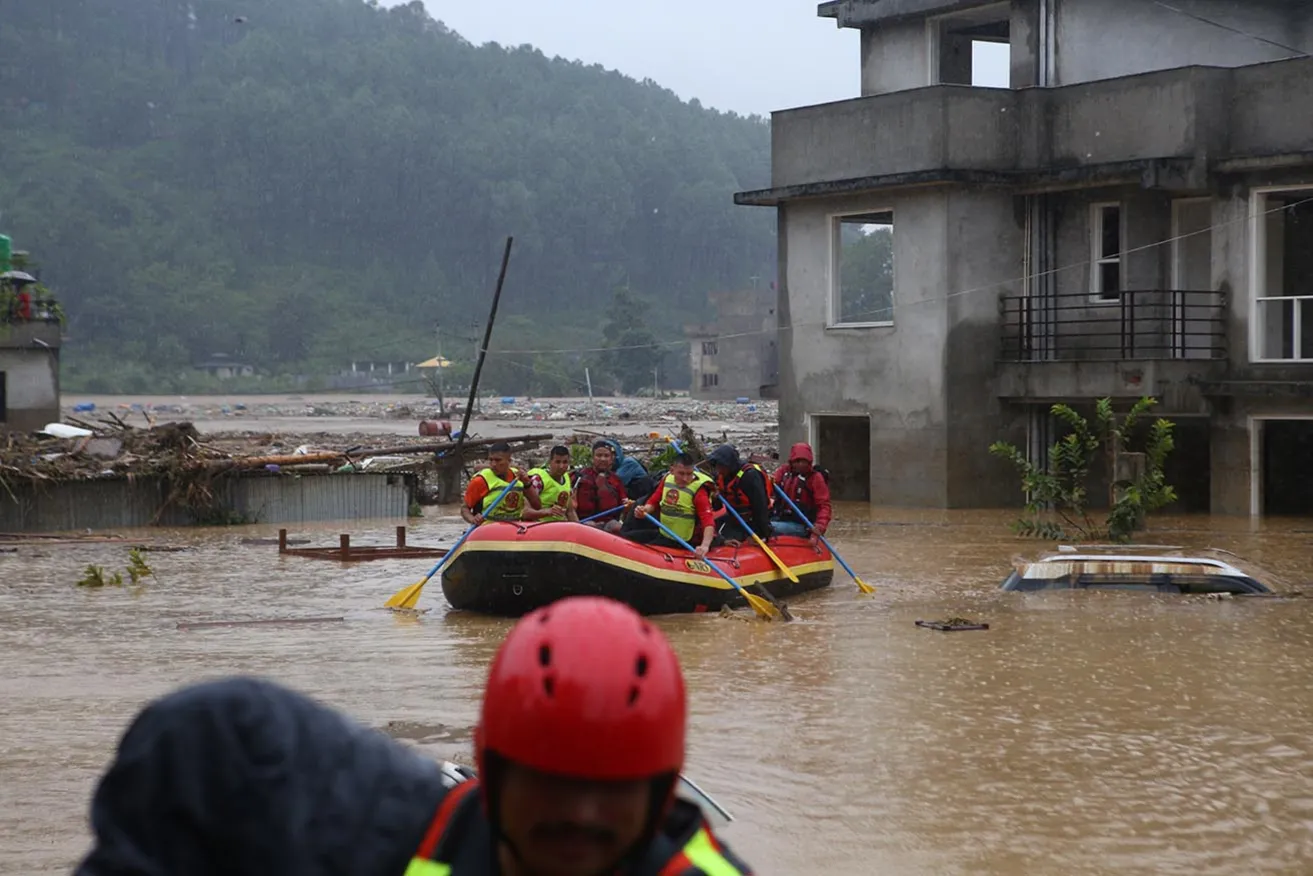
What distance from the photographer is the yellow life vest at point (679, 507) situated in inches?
629

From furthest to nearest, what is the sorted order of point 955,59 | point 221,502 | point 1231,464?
point 955,59, point 221,502, point 1231,464

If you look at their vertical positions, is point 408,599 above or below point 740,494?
below

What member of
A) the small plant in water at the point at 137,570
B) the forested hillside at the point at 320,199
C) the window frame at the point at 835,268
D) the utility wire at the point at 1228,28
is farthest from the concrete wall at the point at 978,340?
the forested hillside at the point at 320,199

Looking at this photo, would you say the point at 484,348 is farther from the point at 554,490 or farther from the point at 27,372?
the point at 27,372

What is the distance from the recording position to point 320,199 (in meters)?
132

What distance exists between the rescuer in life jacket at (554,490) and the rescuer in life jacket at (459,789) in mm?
14561

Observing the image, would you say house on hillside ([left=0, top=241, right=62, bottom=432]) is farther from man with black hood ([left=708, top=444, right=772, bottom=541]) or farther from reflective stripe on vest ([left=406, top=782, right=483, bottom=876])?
reflective stripe on vest ([left=406, top=782, right=483, bottom=876])

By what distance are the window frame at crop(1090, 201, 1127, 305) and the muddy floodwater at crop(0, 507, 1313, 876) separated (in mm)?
7088

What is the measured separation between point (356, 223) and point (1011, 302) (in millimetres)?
109265

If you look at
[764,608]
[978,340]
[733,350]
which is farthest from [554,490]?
[733,350]

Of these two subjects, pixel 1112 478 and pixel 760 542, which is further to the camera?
pixel 1112 478

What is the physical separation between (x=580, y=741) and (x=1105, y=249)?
25.4 m

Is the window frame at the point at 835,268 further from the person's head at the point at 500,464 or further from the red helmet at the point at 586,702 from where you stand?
the red helmet at the point at 586,702

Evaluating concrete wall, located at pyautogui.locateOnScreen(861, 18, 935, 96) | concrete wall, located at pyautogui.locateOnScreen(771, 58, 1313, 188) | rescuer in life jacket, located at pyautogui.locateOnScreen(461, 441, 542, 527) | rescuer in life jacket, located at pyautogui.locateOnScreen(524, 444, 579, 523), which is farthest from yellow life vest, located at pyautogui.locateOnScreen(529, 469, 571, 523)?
concrete wall, located at pyautogui.locateOnScreen(861, 18, 935, 96)
